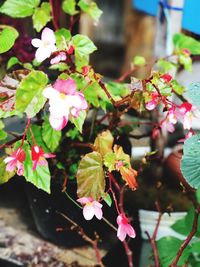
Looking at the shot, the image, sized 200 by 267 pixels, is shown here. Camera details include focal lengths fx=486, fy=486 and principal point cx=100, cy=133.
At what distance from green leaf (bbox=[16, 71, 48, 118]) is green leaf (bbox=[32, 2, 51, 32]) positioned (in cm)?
52

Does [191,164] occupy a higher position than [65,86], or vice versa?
[65,86]

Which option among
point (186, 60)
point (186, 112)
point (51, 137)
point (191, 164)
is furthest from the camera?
point (186, 60)

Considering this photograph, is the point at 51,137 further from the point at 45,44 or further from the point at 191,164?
the point at 191,164

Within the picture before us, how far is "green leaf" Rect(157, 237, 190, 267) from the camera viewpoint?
5.41 ft

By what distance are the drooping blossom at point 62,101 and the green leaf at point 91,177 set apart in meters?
0.25

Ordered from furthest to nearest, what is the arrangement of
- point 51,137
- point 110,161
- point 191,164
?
1. point 51,137
2. point 110,161
3. point 191,164

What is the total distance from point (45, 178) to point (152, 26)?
526 cm

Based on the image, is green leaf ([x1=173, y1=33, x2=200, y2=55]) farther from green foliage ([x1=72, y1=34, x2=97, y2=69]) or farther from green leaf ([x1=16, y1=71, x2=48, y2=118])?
green leaf ([x1=16, y1=71, x2=48, y2=118])

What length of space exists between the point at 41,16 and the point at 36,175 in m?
0.63

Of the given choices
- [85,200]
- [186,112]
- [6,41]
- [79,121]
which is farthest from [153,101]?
[6,41]

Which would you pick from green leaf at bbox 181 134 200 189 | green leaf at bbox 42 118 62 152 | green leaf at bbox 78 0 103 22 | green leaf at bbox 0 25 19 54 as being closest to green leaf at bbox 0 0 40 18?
green leaf at bbox 78 0 103 22

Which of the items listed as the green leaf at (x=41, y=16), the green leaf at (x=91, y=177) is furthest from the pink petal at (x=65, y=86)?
the green leaf at (x=41, y=16)

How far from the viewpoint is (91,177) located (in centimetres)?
136

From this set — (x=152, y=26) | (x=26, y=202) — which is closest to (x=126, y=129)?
(x=26, y=202)
